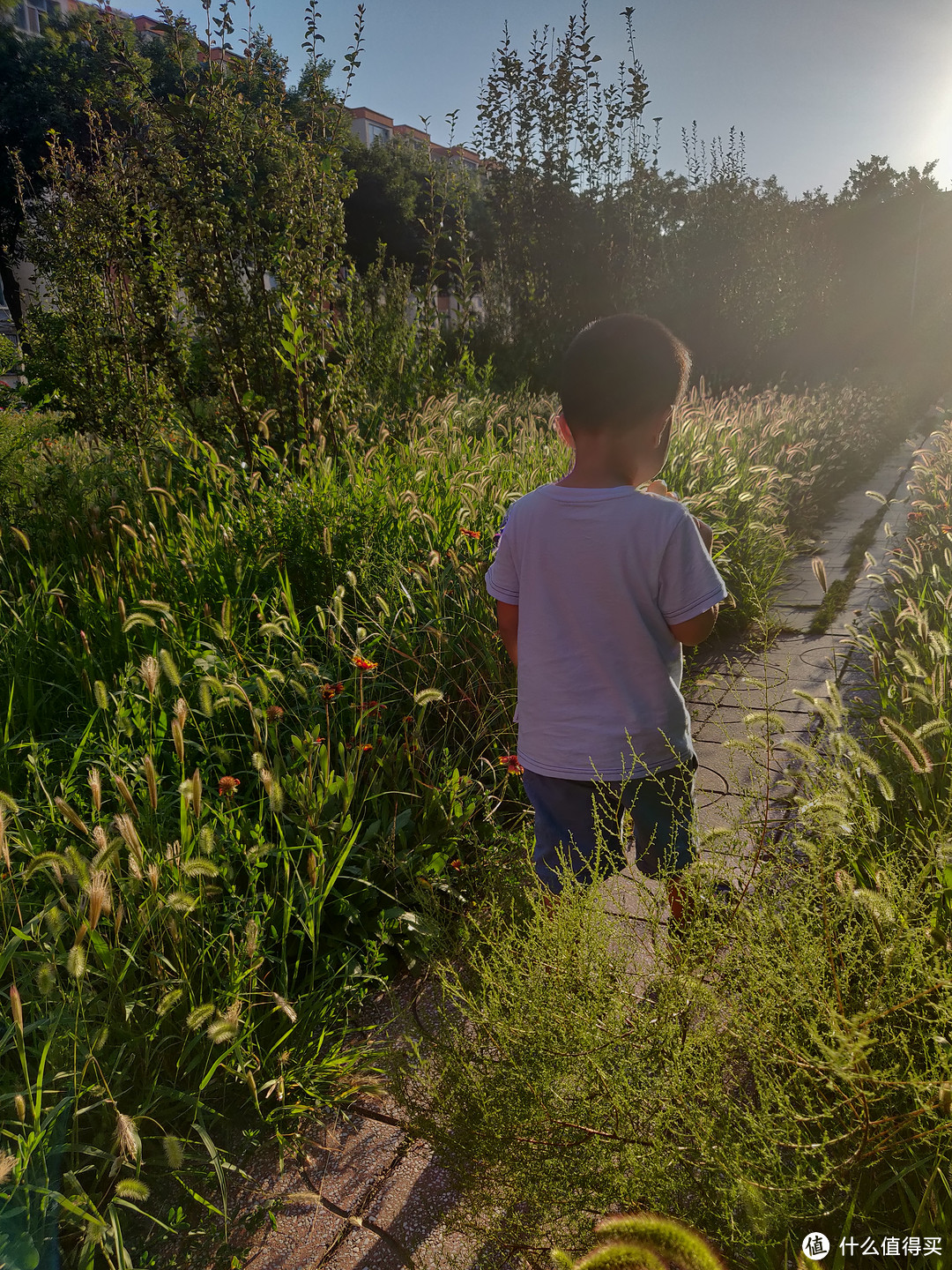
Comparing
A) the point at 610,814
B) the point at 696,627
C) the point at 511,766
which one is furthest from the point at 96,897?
the point at 511,766

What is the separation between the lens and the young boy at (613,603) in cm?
188

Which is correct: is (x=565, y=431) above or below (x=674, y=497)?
above

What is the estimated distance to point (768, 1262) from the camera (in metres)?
1.20

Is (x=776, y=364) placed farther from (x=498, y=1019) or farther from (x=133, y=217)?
(x=498, y=1019)

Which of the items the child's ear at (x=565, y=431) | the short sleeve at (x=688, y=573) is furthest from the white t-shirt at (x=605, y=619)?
the child's ear at (x=565, y=431)

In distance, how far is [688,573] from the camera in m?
1.86

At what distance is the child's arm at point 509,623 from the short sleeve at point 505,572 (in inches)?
1.1

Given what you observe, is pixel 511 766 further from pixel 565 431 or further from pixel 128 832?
pixel 128 832

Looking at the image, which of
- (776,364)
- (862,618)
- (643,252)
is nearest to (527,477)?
(862,618)

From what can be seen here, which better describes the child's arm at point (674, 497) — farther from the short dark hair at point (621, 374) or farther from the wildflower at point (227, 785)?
the wildflower at point (227, 785)

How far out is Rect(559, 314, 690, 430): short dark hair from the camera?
188 cm

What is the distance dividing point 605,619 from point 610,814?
0.45 m

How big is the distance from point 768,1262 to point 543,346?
11.4 metres

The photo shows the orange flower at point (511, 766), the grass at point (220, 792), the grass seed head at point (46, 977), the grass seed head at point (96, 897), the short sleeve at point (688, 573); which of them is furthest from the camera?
the orange flower at point (511, 766)
